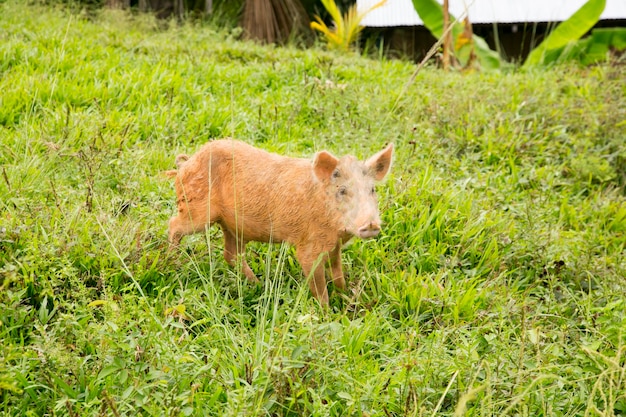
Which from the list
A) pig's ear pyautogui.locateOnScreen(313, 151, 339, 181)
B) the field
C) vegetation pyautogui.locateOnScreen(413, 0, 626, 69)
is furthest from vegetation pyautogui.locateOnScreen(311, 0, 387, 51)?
pig's ear pyautogui.locateOnScreen(313, 151, 339, 181)

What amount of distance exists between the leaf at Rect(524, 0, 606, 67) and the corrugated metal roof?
1.18 m

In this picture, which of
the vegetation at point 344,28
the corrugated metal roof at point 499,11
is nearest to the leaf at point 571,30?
the corrugated metal roof at point 499,11

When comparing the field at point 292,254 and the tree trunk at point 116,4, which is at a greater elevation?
the tree trunk at point 116,4

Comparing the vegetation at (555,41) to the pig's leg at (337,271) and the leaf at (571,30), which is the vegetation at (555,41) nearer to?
the leaf at (571,30)

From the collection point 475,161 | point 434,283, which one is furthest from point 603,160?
point 434,283

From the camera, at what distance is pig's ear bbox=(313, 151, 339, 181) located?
3.23 meters

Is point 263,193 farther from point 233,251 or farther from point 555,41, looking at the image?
point 555,41

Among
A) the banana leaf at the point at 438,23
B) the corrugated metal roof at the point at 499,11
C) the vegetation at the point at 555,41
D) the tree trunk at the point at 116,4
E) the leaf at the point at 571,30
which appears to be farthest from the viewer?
the corrugated metal roof at the point at 499,11

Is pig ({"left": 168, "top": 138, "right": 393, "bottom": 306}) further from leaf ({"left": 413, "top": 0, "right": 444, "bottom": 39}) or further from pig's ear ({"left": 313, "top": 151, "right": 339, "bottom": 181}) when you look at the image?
leaf ({"left": 413, "top": 0, "right": 444, "bottom": 39})

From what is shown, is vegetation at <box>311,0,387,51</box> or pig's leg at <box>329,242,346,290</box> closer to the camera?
pig's leg at <box>329,242,346,290</box>

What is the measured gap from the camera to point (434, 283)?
3.78 metres

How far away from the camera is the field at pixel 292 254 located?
2.86 metres

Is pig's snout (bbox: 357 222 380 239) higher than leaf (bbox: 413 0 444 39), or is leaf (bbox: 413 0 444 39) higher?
leaf (bbox: 413 0 444 39)

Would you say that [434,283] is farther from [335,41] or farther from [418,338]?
[335,41]
